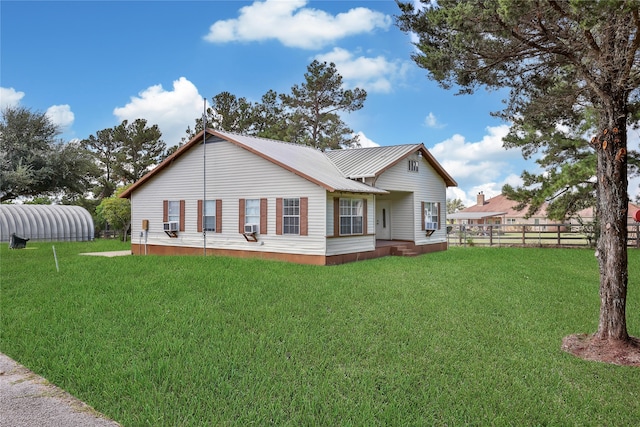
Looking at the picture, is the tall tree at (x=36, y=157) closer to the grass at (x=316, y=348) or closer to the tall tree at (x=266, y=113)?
the tall tree at (x=266, y=113)

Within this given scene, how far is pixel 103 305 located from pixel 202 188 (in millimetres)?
9782

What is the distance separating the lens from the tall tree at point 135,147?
39.5 meters

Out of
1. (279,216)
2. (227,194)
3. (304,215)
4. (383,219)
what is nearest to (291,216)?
(279,216)

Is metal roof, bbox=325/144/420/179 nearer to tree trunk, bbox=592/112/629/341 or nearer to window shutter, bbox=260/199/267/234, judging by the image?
window shutter, bbox=260/199/267/234

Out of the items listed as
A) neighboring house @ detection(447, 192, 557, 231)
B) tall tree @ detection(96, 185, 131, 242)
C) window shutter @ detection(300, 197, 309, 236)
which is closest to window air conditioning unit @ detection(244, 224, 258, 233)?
window shutter @ detection(300, 197, 309, 236)

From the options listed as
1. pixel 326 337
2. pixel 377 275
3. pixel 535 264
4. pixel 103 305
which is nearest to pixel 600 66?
pixel 326 337

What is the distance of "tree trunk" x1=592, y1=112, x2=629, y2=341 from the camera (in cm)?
642

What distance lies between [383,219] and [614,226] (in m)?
14.3

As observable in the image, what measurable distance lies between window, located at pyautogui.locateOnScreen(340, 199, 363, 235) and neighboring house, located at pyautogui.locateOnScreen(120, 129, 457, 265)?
0.04 m

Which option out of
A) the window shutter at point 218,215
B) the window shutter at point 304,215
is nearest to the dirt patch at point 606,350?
the window shutter at point 304,215

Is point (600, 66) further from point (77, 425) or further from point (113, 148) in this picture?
point (113, 148)

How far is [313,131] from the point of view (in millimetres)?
33844

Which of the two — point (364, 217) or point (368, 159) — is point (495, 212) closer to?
point (368, 159)

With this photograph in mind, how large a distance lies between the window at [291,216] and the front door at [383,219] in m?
6.11
